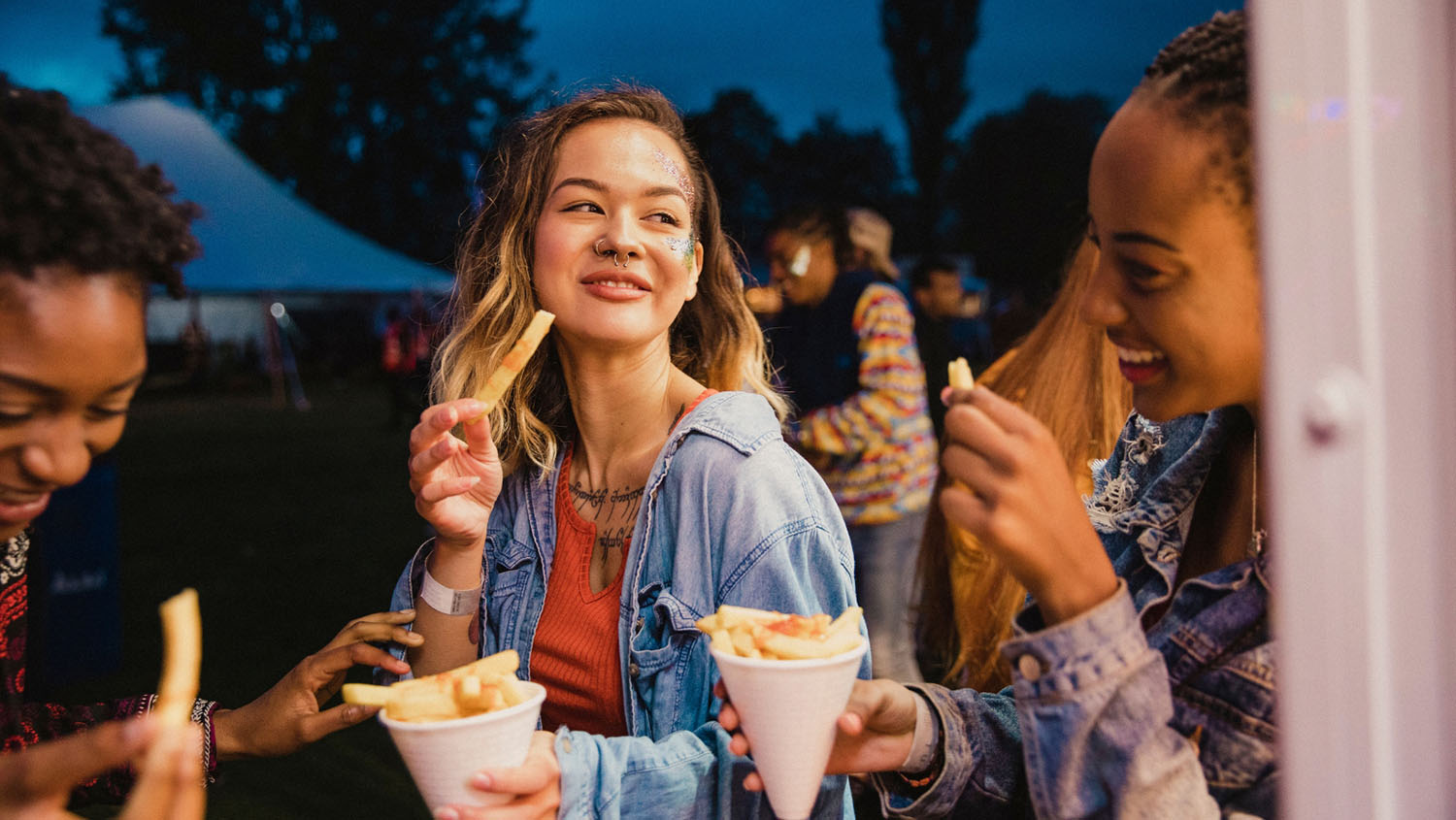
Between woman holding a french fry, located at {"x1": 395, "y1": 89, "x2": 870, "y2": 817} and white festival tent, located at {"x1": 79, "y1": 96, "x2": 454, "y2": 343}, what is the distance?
0.51 meters

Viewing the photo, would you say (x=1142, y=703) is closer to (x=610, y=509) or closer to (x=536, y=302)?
(x=610, y=509)

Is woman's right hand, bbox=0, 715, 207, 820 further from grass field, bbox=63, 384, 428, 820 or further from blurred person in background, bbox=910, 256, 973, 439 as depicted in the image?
blurred person in background, bbox=910, 256, 973, 439

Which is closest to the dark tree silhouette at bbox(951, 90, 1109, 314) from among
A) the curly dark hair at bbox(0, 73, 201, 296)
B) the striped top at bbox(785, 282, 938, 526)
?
the striped top at bbox(785, 282, 938, 526)

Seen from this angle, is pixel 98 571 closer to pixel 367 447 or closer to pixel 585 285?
pixel 585 285

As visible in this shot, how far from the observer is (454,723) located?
121cm

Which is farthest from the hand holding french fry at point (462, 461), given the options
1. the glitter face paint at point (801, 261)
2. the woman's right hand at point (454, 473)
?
the glitter face paint at point (801, 261)

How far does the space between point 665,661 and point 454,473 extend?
2.02 ft

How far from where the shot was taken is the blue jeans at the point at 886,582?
15.2ft

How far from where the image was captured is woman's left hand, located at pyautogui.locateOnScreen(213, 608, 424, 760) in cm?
185

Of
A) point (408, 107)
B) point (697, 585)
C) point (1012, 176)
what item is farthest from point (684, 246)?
point (1012, 176)

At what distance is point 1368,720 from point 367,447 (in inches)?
643

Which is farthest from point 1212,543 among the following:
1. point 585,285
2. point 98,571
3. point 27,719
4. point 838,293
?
point 98,571

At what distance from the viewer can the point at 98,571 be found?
15.7ft

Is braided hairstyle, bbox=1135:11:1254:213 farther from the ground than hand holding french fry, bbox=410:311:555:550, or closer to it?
farther from the ground
